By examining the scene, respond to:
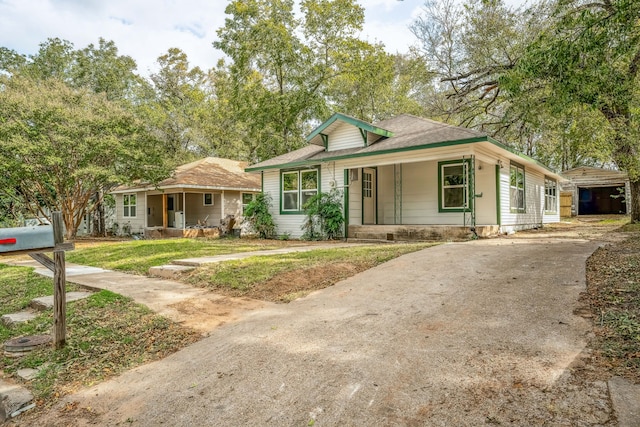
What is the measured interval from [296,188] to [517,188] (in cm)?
807

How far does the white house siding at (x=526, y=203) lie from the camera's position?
1249 centimetres

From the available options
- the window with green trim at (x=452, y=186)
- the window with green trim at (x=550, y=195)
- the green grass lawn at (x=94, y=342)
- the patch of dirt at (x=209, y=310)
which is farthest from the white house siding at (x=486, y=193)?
the green grass lawn at (x=94, y=342)

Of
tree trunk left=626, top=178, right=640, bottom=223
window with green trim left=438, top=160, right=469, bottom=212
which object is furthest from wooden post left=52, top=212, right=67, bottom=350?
tree trunk left=626, top=178, right=640, bottom=223

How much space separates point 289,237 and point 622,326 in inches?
468

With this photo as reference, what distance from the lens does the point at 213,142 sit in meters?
30.8

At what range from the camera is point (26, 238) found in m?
3.83

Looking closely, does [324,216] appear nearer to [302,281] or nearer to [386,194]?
Answer: [386,194]

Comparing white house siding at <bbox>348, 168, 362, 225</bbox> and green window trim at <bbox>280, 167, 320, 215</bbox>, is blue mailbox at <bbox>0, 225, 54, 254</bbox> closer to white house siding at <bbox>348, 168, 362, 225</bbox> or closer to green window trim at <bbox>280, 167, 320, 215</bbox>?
white house siding at <bbox>348, 168, 362, 225</bbox>

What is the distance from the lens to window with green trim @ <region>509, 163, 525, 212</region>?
13.6 meters

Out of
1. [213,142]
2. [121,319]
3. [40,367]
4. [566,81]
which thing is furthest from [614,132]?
[213,142]

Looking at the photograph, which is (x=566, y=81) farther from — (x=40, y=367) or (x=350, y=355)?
(x=40, y=367)

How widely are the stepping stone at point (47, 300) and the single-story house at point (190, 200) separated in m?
12.7

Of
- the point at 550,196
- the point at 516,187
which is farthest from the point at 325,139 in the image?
the point at 550,196

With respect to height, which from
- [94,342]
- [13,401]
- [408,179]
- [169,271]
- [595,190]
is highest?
[595,190]
